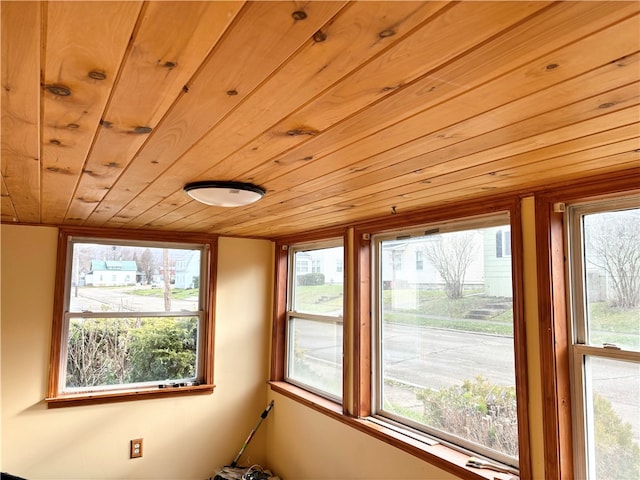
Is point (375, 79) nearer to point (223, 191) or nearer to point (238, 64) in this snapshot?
point (238, 64)

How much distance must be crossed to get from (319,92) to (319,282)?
105 inches

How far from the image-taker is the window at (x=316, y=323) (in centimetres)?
324

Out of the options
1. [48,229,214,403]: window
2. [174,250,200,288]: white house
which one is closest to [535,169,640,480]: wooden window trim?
[48,229,214,403]: window

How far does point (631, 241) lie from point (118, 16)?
1.83 meters

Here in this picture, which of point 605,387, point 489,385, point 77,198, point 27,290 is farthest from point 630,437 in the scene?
point 27,290

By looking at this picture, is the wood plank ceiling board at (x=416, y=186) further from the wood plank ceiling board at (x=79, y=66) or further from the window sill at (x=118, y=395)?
the window sill at (x=118, y=395)

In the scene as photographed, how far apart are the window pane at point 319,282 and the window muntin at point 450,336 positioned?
1.39 ft

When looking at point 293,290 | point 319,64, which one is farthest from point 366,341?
point 319,64

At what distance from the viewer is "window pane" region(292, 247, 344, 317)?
3.26 m

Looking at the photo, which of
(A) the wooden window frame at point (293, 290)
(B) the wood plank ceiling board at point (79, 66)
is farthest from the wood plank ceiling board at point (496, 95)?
(A) the wooden window frame at point (293, 290)

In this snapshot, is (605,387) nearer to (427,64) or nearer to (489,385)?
(489,385)

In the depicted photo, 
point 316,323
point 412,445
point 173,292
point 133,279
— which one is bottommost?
point 412,445

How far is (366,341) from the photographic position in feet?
9.40

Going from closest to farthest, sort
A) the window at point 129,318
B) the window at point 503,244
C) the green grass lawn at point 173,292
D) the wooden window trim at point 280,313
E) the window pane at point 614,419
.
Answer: the window pane at point 614,419, the window at point 503,244, the window at point 129,318, the green grass lawn at point 173,292, the wooden window trim at point 280,313
